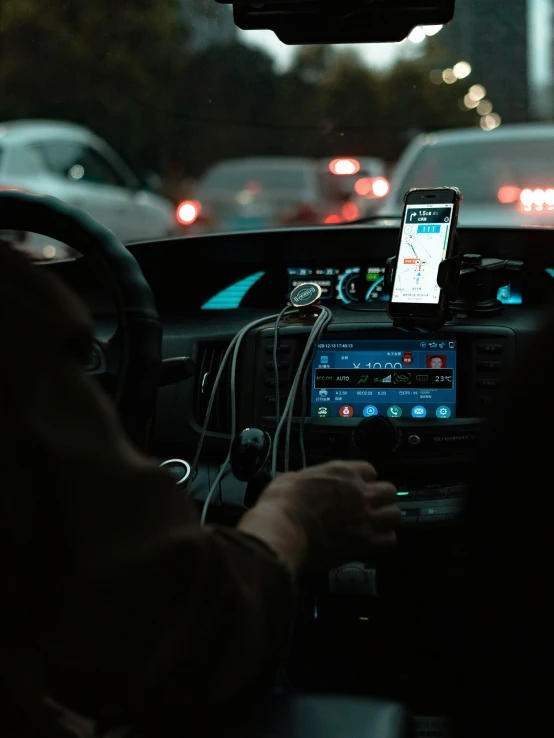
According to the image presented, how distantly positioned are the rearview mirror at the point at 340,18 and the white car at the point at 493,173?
0.94 meters

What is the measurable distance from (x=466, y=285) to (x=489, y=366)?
0.22 metres

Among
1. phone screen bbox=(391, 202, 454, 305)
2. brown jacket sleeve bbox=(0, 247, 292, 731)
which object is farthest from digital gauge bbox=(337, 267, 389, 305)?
brown jacket sleeve bbox=(0, 247, 292, 731)

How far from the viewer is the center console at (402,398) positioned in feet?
8.93

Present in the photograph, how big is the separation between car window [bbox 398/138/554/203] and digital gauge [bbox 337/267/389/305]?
703 mm

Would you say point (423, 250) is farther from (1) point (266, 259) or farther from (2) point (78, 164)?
(2) point (78, 164)

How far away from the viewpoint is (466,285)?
2.84 metres

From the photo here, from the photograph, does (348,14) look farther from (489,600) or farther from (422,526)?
(489,600)

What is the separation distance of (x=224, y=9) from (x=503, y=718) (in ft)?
5.79

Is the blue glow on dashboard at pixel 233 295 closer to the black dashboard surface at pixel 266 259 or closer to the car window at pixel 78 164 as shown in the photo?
the black dashboard surface at pixel 266 259

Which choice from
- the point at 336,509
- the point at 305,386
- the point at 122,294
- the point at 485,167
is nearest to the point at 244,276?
the point at 305,386

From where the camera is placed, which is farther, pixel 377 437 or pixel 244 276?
pixel 244 276

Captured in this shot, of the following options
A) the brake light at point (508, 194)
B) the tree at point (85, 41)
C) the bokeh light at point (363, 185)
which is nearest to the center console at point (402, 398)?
the tree at point (85, 41)

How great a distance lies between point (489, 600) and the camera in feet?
4.08

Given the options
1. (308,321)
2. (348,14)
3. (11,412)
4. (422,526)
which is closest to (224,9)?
(348,14)
